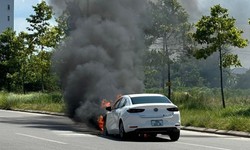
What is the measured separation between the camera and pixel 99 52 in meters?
32.0

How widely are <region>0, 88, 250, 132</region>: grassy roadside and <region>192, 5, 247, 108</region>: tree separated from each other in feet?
8.95

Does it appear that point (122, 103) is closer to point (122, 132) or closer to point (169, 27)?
point (122, 132)

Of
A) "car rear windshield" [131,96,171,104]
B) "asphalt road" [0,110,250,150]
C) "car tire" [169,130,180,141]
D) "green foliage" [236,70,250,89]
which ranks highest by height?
"green foliage" [236,70,250,89]

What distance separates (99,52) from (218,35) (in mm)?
6858

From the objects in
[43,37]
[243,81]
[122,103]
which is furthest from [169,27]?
[243,81]

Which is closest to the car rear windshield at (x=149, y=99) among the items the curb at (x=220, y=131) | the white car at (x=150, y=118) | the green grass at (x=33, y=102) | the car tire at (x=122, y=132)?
the white car at (x=150, y=118)

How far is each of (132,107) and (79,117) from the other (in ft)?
34.2

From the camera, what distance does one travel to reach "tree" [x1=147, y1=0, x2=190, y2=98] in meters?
49.6

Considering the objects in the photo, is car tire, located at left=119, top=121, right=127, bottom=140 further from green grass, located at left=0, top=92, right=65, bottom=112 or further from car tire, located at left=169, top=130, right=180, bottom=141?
green grass, located at left=0, top=92, right=65, bottom=112

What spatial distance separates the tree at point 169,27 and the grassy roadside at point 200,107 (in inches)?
352

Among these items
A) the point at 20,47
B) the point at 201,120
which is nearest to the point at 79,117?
the point at 201,120

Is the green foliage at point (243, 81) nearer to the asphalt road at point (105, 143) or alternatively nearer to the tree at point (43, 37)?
the tree at point (43, 37)

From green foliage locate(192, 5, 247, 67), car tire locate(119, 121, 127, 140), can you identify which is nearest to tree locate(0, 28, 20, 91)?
green foliage locate(192, 5, 247, 67)

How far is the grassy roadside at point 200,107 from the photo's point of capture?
2272 centimetres
